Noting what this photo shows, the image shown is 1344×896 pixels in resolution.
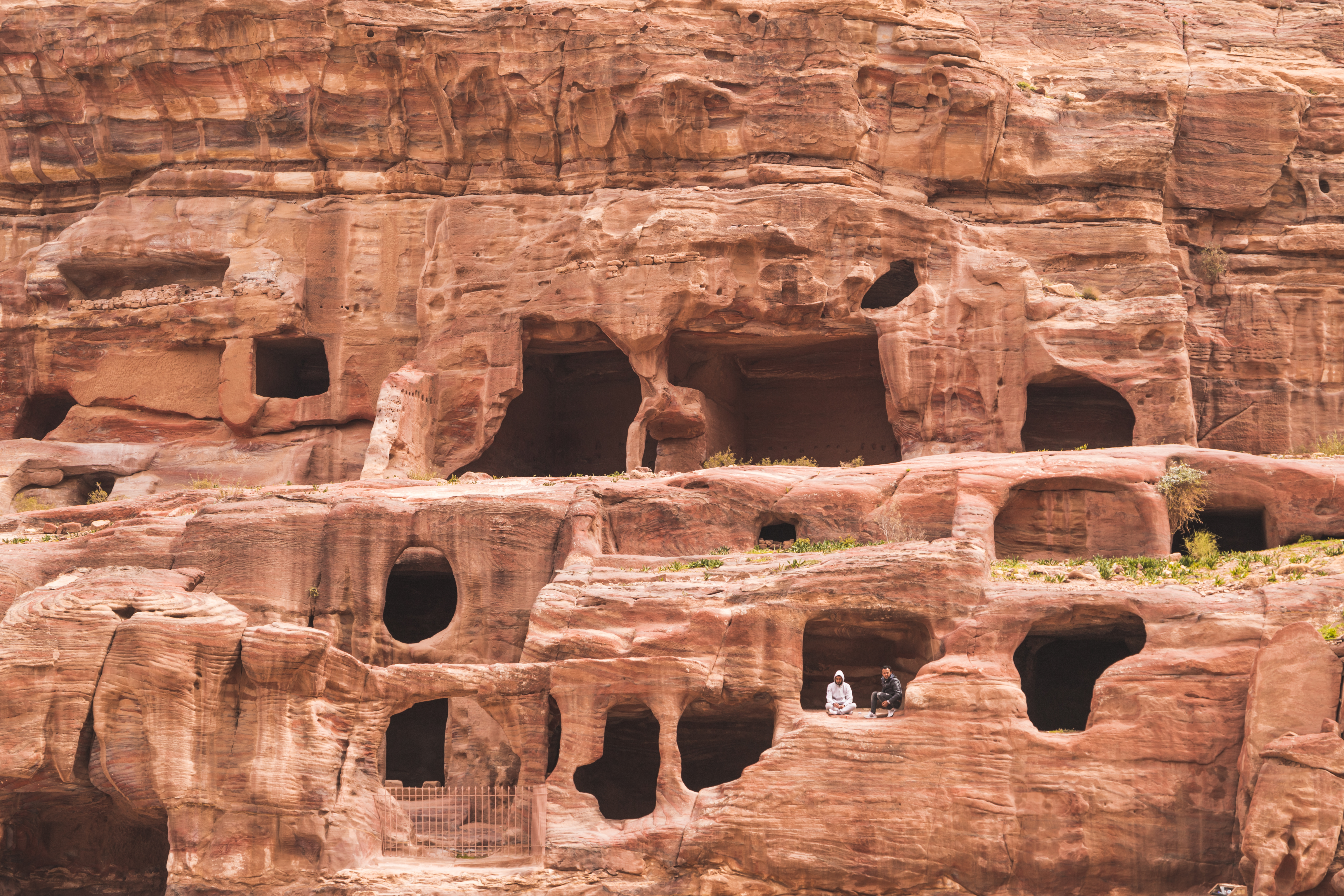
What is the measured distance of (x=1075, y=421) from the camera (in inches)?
1375

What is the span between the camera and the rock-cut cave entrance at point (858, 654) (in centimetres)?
2328

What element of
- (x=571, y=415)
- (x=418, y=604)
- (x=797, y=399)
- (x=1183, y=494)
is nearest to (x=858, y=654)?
(x=1183, y=494)

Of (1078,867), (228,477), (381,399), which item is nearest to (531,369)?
(381,399)

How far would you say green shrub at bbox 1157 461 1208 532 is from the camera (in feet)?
85.1

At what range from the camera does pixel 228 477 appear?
3450 centimetres

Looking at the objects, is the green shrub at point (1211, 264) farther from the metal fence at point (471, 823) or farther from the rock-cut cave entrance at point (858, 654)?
the metal fence at point (471, 823)

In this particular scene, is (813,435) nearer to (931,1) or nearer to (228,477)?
(931,1)

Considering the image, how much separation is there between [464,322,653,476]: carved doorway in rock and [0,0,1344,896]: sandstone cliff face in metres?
0.17

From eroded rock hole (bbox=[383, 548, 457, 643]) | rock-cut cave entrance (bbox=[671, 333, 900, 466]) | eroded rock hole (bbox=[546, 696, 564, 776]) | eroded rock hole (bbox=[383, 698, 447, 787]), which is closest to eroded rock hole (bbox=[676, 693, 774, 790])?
eroded rock hole (bbox=[546, 696, 564, 776])

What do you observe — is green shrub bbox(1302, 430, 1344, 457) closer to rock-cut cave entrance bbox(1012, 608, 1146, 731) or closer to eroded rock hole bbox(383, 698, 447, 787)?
rock-cut cave entrance bbox(1012, 608, 1146, 731)

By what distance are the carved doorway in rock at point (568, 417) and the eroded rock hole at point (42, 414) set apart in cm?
1067

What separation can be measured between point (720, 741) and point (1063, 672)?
5.96m

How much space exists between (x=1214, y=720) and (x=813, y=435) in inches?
687

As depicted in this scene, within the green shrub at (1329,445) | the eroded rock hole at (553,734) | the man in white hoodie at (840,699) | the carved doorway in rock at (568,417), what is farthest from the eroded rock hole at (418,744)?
the green shrub at (1329,445)
